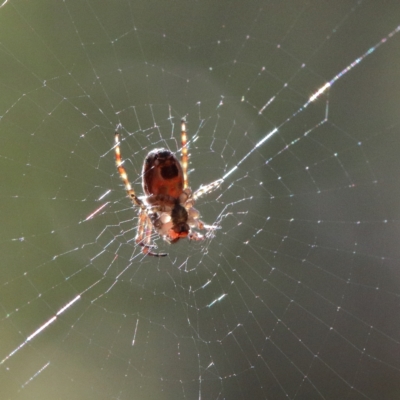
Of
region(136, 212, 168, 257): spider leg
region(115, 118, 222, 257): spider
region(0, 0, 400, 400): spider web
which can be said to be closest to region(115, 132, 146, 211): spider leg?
region(115, 118, 222, 257): spider

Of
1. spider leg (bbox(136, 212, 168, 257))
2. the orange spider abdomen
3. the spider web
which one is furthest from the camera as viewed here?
the spider web

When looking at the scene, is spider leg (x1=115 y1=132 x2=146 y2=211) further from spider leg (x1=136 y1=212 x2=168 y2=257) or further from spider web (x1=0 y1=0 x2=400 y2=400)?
spider web (x1=0 y1=0 x2=400 y2=400)

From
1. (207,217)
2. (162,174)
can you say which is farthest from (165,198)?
(207,217)

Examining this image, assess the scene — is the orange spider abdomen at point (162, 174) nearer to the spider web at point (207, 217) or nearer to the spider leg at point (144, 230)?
the spider leg at point (144, 230)

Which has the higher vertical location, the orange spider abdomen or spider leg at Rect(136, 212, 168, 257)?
the orange spider abdomen

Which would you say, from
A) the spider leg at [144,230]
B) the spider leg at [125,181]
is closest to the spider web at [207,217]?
the spider leg at [144,230]

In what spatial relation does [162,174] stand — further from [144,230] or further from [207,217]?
[207,217]

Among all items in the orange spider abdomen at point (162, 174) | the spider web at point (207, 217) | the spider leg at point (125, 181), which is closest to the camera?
the orange spider abdomen at point (162, 174)

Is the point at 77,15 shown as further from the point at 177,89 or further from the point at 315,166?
the point at 315,166
